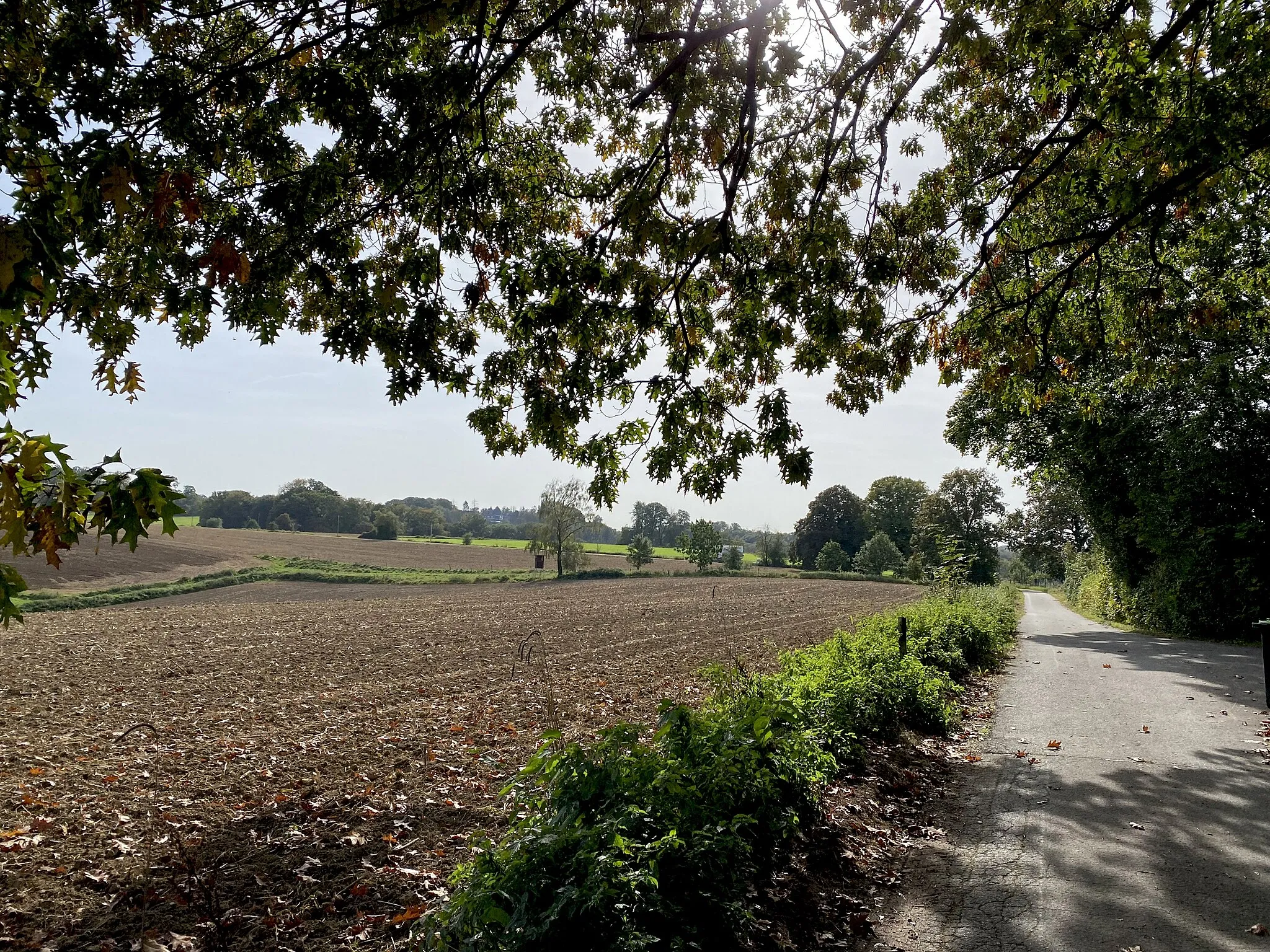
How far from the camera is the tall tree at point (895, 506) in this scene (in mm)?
82750

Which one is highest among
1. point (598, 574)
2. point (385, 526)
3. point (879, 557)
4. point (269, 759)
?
point (385, 526)

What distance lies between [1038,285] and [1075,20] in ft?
13.3

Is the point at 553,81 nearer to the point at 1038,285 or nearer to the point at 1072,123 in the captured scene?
the point at 1072,123

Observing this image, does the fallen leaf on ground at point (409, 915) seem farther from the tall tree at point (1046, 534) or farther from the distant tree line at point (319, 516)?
the distant tree line at point (319, 516)

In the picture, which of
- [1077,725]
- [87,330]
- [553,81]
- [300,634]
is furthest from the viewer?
[300,634]

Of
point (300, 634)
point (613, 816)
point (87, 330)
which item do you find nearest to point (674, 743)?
point (613, 816)

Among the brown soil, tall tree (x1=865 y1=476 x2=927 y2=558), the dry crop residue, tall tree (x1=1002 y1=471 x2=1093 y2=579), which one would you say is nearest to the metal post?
the dry crop residue

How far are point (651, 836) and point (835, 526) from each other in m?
84.6

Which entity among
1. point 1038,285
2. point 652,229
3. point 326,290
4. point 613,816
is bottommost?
point 613,816

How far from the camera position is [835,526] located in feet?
278

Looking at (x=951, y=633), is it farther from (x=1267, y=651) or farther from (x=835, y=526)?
(x=835, y=526)

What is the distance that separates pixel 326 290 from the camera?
521 centimetres

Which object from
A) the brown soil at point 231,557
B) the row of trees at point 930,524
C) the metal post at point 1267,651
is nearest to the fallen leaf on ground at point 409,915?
the metal post at point 1267,651

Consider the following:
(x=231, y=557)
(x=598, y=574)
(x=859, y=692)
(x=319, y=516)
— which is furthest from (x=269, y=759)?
(x=319, y=516)
